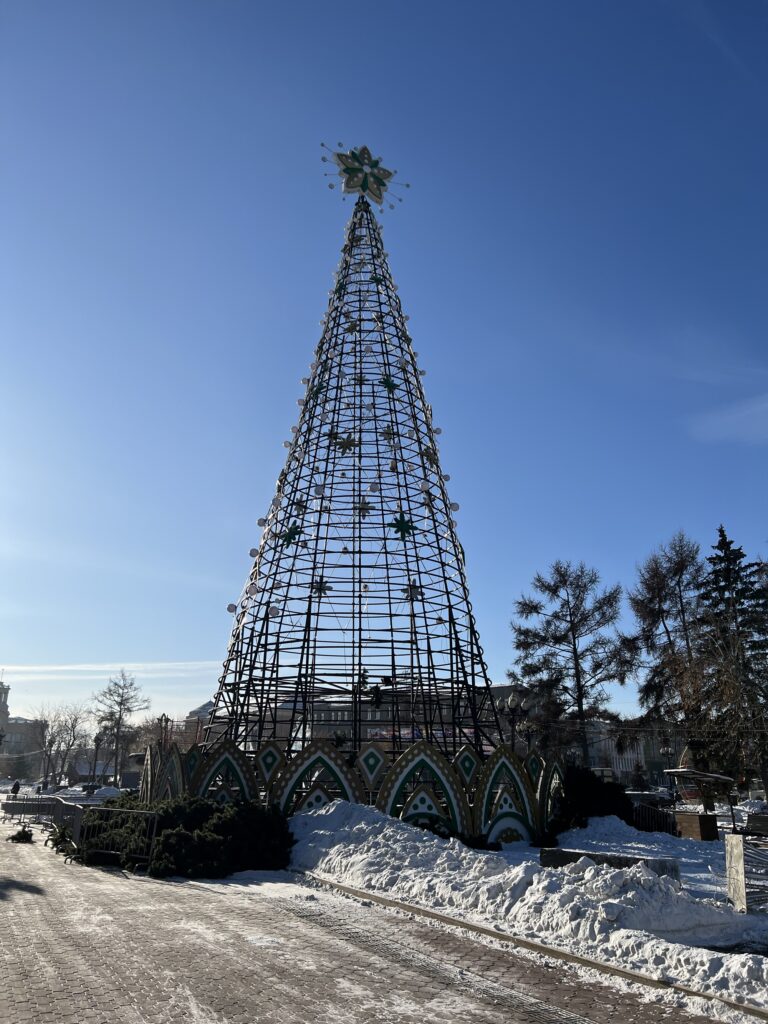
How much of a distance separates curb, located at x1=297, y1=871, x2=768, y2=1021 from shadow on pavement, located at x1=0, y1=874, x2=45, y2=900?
211 inches

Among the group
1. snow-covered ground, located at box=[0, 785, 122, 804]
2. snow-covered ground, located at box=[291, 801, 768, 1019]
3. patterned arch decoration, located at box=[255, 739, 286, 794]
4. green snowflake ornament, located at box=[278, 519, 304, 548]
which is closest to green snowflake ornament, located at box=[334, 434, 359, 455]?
green snowflake ornament, located at box=[278, 519, 304, 548]

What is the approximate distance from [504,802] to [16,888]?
1096 cm

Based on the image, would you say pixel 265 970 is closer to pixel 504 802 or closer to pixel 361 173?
pixel 504 802

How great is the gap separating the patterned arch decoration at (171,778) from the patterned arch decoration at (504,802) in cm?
743

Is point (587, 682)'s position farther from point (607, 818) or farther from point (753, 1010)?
point (753, 1010)

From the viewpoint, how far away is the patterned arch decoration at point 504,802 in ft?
59.7

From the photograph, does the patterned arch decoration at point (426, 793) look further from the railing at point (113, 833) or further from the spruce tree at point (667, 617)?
the spruce tree at point (667, 617)

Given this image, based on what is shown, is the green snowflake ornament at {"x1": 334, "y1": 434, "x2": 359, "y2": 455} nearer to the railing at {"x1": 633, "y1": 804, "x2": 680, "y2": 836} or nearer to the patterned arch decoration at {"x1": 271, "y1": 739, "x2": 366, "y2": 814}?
the patterned arch decoration at {"x1": 271, "y1": 739, "x2": 366, "y2": 814}

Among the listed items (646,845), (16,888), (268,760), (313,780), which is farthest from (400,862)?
(646,845)

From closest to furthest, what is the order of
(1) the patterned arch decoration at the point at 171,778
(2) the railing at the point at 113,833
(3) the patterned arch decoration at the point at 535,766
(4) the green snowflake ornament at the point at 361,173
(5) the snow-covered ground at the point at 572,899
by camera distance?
(5) the snow-covered ground at the point at 572,899 → (2) the railing at the point at 113,833 → (1) the patterned arch decoration at the point at 171,778 → (3) the patterned arch decoration at the point at 535,766 → (4) the green snowflake ornament at the point at 361,173

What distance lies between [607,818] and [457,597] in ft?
23.8

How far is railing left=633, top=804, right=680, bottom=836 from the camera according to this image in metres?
22.1

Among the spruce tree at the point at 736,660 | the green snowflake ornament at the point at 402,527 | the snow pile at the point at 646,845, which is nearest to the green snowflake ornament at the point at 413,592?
the green snowflake ornament at the point at 402,527

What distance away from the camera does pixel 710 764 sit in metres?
35.4
